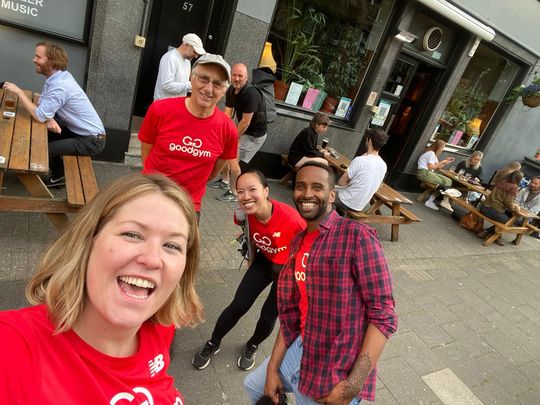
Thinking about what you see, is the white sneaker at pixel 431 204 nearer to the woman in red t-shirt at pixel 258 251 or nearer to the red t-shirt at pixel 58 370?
the woman in red t-shirt at pixel 258 251

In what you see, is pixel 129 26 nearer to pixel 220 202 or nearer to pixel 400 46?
pixel 220 202

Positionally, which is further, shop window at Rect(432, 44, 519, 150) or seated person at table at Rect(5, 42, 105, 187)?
shop window at Rect(432, 44, 519, 150)

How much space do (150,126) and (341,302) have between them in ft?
6.22

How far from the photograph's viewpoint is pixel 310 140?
6.02 meters

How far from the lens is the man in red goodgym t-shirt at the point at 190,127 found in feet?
8.26

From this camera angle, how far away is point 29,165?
293cm

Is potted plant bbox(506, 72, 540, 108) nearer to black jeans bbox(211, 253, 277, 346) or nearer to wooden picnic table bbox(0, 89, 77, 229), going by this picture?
black jeans bbox(211, 253, 277, 346)

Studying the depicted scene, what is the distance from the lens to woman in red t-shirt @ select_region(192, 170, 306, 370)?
8.28 feet

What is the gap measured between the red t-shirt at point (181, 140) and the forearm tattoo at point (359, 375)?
1790 mm

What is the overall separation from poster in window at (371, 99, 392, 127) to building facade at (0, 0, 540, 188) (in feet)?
0.10

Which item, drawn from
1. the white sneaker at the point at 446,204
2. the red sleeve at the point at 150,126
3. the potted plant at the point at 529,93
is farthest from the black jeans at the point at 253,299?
the potted plant at the point at 529,93

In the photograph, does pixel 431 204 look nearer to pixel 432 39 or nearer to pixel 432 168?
pixel 432 168

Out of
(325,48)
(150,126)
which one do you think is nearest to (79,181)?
(150,126)

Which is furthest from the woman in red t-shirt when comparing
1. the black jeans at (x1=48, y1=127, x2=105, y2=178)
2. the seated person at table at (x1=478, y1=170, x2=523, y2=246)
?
the seated person at table at (x1=478, y1=170, x2=523, y2=246)
